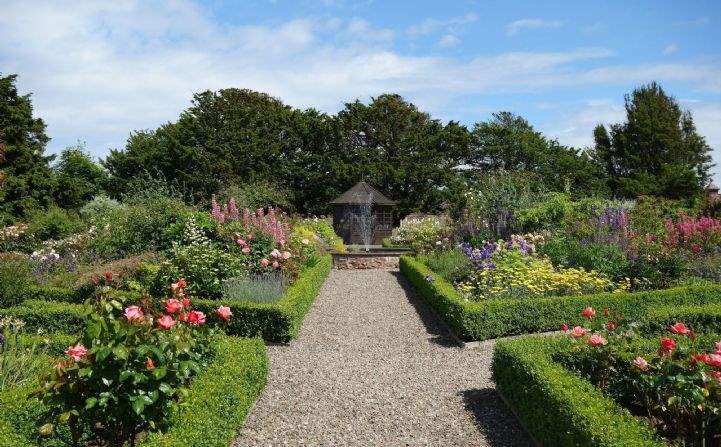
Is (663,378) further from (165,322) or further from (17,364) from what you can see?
(17,364)

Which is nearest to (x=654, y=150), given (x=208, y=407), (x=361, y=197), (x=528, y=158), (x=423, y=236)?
(x=528, y=158)

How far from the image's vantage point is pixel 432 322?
9398 millimetres

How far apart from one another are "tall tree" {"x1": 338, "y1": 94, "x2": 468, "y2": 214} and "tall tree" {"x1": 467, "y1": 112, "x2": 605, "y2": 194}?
3.90m

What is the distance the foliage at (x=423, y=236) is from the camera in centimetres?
1611

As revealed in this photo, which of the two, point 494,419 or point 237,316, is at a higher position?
point 237,316

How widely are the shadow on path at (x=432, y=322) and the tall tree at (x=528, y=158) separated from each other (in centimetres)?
2524

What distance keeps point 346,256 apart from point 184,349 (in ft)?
46.5

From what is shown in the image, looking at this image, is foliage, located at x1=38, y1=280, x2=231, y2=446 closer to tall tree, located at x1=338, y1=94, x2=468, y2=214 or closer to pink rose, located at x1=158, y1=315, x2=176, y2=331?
pink rose, located at x1=158, y1=315, x2=176, y2=331

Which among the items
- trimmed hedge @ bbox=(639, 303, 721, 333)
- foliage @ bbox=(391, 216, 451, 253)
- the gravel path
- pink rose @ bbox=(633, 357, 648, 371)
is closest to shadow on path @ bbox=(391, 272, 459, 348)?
the gravel path

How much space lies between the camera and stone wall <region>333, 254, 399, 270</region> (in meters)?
17.6

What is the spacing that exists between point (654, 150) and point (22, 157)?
33.5m

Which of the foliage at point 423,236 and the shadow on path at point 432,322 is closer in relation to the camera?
the shadow on path at point 432,322

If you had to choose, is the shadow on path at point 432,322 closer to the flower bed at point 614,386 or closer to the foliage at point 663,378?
the flower bed at point 614,386

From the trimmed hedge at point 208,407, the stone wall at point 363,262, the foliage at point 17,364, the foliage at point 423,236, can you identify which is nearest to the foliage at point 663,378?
the trimmed hedge at point 208,407
